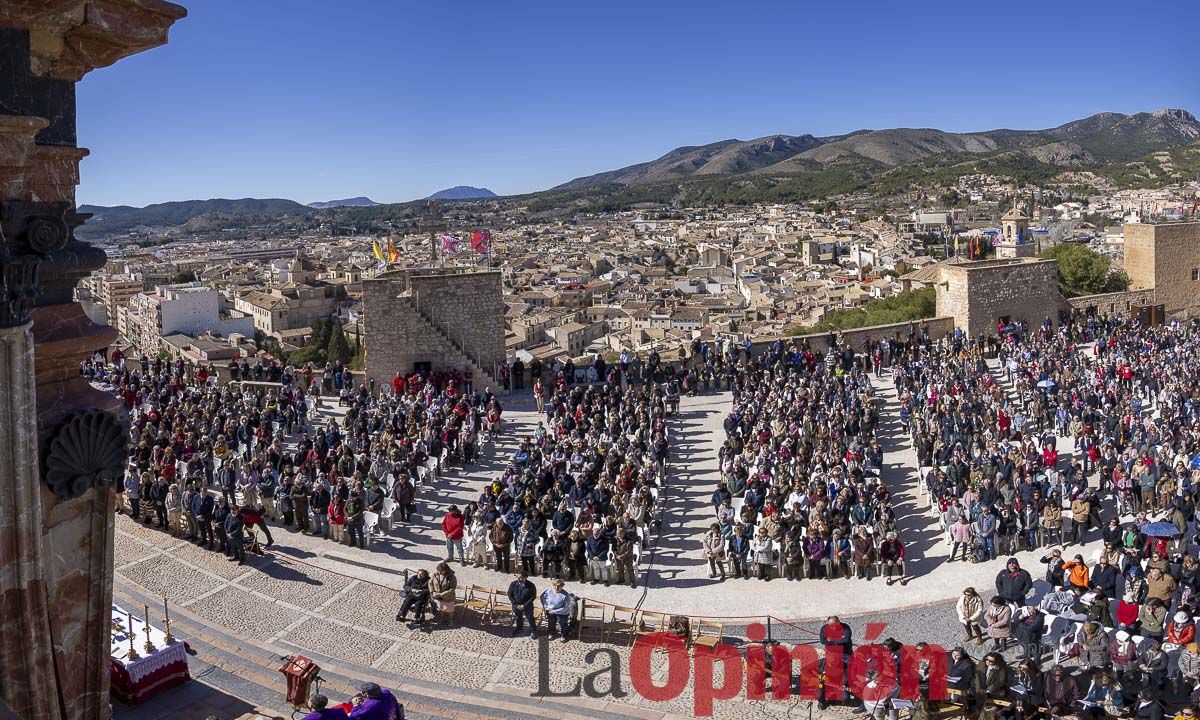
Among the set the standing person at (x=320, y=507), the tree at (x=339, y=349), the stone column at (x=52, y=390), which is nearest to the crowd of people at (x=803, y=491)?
the standing person at (x=320, y=507)

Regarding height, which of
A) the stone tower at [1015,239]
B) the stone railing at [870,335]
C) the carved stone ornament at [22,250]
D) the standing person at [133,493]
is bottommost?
the standing person at [133,493]

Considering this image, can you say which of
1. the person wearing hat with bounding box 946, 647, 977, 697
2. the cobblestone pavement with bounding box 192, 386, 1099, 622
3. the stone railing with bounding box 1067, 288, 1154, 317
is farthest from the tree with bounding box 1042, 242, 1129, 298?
the person wearing hat with bounding box 946, 647, 977, 697

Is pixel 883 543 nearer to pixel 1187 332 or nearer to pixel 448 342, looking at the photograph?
pixel 448 342

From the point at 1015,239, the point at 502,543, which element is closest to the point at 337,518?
the point at 502,543

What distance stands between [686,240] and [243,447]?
144 metres

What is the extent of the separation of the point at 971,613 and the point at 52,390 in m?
9.23

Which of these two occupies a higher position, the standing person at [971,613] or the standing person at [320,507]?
the standing person at [320,507]

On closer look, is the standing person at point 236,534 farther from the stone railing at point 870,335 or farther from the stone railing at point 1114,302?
the stone railing at point 1114,302

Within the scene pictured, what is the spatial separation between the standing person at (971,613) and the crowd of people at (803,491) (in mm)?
1977

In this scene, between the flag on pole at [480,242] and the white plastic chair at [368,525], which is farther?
the flag on pole at [480,242]

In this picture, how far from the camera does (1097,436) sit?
15961 mm

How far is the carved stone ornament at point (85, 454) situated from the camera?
14.7 feet

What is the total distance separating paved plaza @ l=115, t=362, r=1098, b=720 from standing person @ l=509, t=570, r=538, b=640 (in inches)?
8.5

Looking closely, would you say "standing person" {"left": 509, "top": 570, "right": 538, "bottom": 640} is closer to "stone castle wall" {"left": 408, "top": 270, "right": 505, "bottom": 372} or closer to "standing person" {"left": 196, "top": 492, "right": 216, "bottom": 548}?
"standing person" {"left": 196, "top": 492, "right": 216, "bottom": 548}
